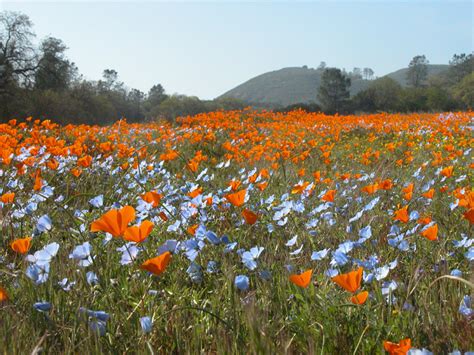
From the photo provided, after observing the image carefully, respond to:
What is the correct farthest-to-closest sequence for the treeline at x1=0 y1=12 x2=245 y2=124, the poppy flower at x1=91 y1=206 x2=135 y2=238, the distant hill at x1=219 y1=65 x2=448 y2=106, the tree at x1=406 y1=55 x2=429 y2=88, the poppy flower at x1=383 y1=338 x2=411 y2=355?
the distant hill at x1=219 y1=65 x2=448 y2=106
the tree at x1=406 y1=55 x2=429 y2=88
the treeline at x1=0 y1=12 x2=245 y2=124
the poppy flower at x1=91 y1=206 x2=135 y2=238
the poppy flower at x1=383 y1=338 x2=411 y2=355

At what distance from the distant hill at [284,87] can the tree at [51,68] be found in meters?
100

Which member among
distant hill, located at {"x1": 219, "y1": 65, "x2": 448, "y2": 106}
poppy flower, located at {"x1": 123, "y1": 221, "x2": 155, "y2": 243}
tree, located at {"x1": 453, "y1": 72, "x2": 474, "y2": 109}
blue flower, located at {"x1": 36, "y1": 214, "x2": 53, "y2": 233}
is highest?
distant hill, located at {"x1": 219, "y1": 65, "x2": 448, "y2": 106}

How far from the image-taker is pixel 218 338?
119cm


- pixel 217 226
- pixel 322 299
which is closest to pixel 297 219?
pixel 217 226

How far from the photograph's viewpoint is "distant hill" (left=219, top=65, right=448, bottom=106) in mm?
139250

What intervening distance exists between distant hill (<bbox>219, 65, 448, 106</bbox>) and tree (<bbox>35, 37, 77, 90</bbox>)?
100376 mm

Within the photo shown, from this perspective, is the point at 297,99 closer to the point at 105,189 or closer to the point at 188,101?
the point at 188,101

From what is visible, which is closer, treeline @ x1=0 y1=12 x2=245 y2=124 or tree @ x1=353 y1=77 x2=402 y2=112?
treeline @ x1=0 y1=12 x2=245 y2=124

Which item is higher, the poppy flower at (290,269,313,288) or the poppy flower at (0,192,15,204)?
the poppy flower at (0,192,15,204)

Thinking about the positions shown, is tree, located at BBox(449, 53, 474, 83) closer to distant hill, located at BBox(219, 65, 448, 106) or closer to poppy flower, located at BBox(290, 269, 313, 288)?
distant hill, located at BBox(219, 65, 448, 106)

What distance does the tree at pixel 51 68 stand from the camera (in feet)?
107

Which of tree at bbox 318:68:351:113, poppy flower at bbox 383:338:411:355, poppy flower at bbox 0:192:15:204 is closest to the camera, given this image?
poppy flower at bbox 383:338:411:355

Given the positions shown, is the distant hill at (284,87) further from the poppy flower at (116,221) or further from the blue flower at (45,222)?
the poppy flower at (116,221)

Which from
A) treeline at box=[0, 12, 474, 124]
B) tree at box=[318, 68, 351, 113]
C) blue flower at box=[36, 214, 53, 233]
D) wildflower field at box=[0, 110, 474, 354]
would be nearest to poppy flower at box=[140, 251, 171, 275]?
wildflower field at box=[0, 110, 474, 354]
